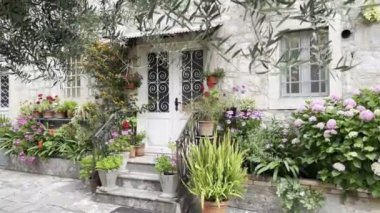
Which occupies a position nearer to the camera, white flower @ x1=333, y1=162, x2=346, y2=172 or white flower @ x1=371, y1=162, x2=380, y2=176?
white flower @ x1=371, y1=162, x2=380, y2=176

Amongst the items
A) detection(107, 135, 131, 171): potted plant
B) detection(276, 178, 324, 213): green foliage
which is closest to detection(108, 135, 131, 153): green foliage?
detection(107, 135, 131, 171): potted plant

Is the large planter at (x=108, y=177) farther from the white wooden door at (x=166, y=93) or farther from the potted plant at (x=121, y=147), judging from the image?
the white wooden door at (x=166, y=93)

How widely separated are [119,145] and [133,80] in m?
1.75

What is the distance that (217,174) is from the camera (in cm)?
559

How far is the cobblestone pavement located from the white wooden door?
2.00 meters

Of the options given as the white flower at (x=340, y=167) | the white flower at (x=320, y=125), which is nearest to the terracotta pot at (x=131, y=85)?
the white flower at (x=320, y=125)

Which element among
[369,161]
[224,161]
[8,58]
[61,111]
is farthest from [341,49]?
[61,111]

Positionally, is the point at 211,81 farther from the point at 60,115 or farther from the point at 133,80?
the point at 60,115

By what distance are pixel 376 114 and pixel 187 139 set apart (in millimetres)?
3130

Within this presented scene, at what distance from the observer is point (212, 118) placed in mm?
7180

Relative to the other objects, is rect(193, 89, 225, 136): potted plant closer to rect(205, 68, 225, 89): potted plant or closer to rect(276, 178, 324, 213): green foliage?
rect(205, 68, 225, 89): potted plant

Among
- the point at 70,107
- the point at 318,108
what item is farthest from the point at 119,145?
the point at 318,108

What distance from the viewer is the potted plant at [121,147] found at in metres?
7.58

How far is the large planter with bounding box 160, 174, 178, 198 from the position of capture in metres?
6.36
